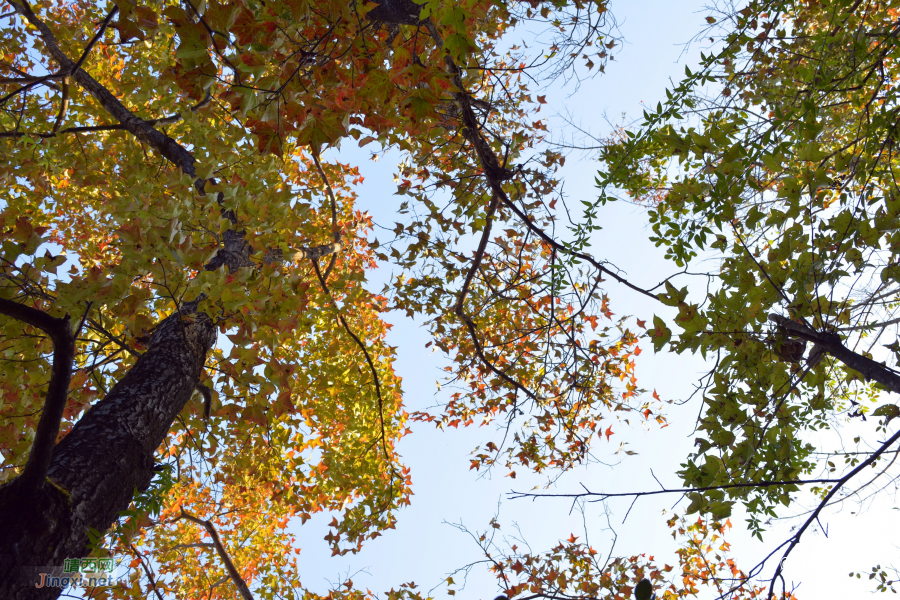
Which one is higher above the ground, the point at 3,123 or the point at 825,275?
the point at 3,123

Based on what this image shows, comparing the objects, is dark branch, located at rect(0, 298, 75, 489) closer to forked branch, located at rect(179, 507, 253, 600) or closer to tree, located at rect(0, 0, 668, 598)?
tree, located at rect(0, 0, 668, 598)

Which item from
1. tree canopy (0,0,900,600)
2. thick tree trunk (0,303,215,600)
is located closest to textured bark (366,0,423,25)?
tree canopy (0,0,900,600)

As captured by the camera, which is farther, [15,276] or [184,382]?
[184,382]

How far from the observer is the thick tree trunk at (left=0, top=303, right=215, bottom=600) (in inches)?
67.5

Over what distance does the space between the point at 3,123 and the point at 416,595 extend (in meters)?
6.26

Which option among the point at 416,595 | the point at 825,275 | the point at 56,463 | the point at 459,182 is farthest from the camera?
the point at 416,595

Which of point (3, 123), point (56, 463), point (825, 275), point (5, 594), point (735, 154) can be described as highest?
point (3, 123)

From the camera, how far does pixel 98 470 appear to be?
2.10 metres

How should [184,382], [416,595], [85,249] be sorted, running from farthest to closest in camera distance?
[85,249] < [416,595] < [184,382]

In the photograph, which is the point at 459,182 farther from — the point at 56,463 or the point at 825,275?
the point at 56,463

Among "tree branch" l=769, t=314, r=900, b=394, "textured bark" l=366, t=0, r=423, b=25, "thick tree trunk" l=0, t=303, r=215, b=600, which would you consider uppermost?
"textured bark" l=366, t=0, r=423, b=25

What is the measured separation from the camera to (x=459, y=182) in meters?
4.21

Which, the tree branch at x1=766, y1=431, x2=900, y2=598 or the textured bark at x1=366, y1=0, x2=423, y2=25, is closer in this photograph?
the tree branch at x1=766, y1=431, x2=900, y2=598

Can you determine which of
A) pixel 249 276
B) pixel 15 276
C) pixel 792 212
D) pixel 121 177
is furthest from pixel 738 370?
pixel 121 177
